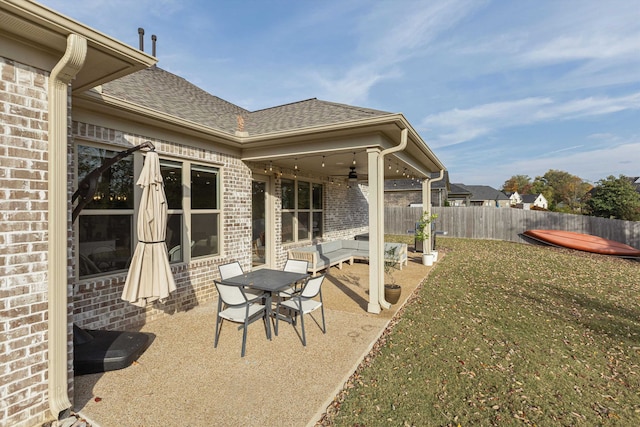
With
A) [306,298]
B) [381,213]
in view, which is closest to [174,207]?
[306,298]

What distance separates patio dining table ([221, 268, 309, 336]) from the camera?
387 centimetres

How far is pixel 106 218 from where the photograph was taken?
13.4 feet

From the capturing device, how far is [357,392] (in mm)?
2814

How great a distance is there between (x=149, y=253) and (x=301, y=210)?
221 inches

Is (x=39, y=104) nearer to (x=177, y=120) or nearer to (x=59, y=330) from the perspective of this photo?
(x=59, y=330)

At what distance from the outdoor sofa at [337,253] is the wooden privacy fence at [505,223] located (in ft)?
14.2

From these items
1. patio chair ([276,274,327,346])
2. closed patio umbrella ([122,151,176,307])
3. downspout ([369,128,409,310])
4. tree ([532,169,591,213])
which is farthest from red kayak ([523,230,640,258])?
tree ([532,169,591,213])

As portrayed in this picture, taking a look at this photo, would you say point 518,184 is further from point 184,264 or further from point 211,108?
point 184,264

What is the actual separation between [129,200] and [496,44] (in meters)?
10.0

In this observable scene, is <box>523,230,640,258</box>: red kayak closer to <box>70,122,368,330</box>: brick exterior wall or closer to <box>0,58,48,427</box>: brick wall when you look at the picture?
<box>70,122,368,330</box>: brick exterior wall

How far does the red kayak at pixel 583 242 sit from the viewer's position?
1106 centimetres

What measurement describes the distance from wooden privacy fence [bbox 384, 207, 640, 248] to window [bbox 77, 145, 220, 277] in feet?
32.2

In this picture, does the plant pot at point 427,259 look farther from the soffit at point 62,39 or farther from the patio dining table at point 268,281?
the soffit at point 62,39

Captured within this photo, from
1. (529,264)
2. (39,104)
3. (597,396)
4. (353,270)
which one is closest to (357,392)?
(597,396)
